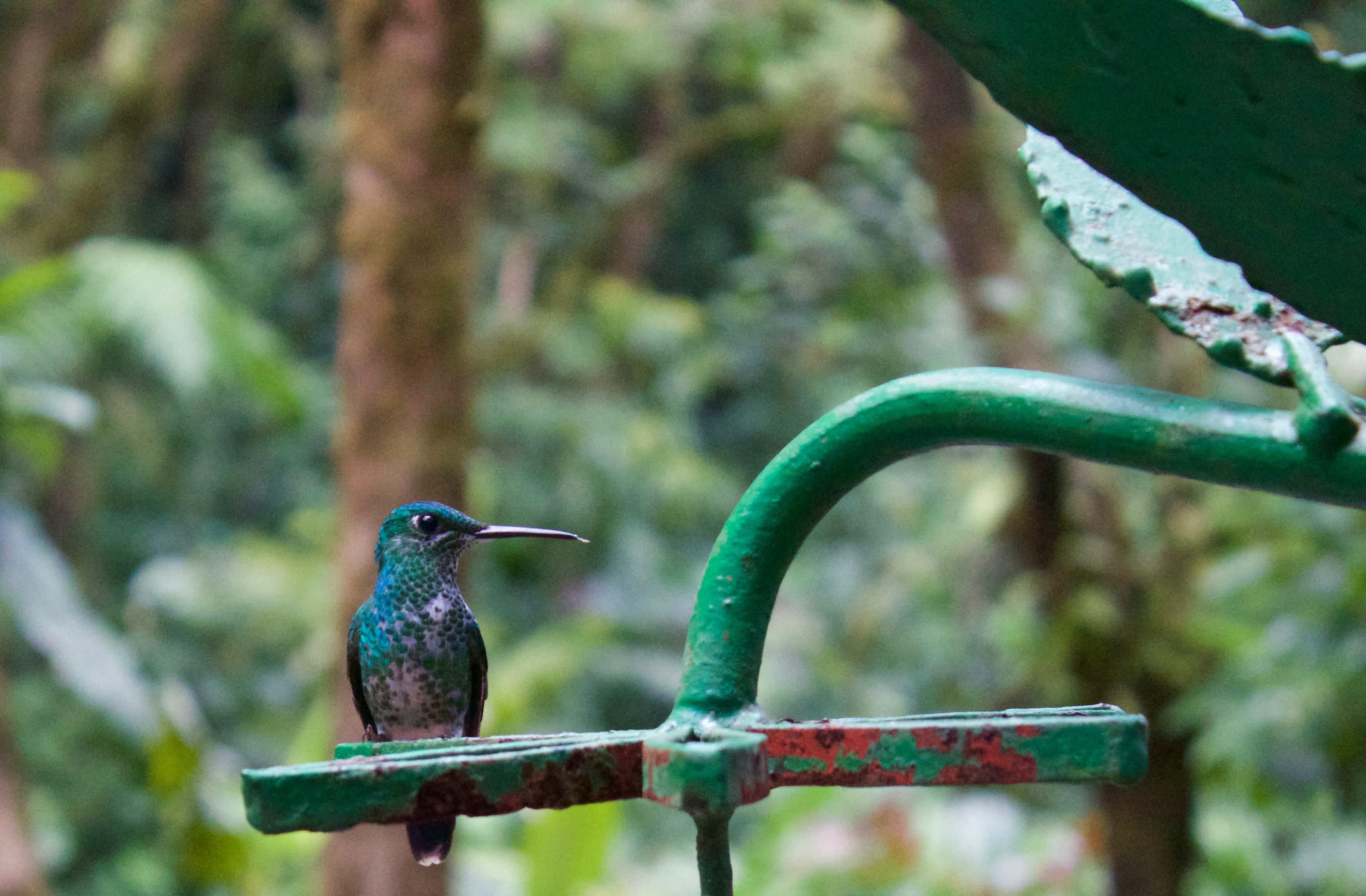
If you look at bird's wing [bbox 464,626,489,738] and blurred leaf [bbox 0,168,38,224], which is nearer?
bird's wing [bbox 464,626,489,738]

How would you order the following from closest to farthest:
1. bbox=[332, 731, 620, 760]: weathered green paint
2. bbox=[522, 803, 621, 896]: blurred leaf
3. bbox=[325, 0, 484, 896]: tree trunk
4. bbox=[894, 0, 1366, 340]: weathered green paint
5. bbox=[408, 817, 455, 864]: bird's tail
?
bbox=[894, 0, 1366, 340]: weathered green paint → bbox=[332, 731, 620, 760]: weathered green paint → bbox=[408, 817, 455, 864]: bird's tail → bbox=[325, 0, 484, 896]: tree trunk → bbox=[522, 803, 621, 896]: blurred leaf

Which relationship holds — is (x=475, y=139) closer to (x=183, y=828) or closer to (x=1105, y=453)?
(x=183, y=828)

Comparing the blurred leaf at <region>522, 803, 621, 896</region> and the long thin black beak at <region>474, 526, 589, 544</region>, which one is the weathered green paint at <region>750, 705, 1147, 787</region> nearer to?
the long thin black beak at <region>474, 526, 589, 544</region>

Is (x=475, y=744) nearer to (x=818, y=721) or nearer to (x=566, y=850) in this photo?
(x=818, y=721)

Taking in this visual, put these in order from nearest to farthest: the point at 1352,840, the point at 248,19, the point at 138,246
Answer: the point at 1352,840 < the point at 138,246 < the point at 248,19

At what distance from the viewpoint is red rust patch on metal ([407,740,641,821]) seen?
1.46ft

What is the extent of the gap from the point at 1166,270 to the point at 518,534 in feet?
0.99

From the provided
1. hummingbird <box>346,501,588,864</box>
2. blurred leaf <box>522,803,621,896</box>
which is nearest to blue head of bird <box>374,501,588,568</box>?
hummingbird <box>346,501,588,864</box>

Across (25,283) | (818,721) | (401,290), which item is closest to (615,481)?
(25,283)

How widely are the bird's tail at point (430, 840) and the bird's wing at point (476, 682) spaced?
51mm

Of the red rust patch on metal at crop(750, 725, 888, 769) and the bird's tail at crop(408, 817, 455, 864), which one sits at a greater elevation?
the red rust patch on metal at crop(750, 725, 888, 769)

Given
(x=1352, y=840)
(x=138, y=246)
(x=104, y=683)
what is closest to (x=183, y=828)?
(x=104, y=683)

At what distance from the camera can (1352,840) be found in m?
3.20

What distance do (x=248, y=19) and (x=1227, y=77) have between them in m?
5.92
